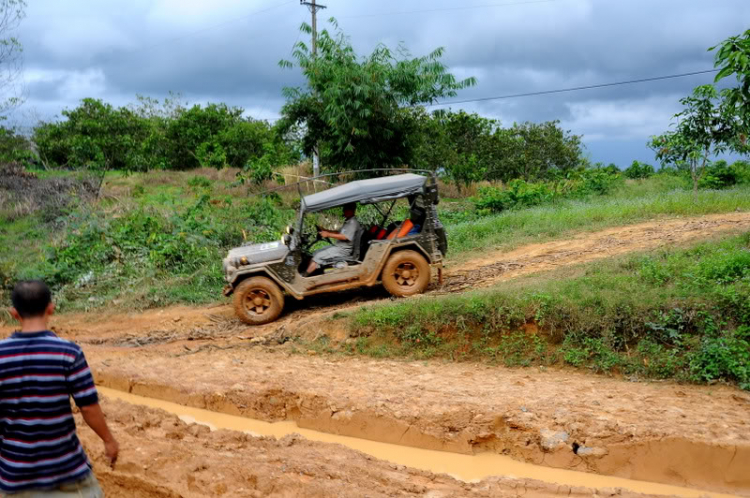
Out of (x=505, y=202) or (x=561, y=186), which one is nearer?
(x=505, y=202)

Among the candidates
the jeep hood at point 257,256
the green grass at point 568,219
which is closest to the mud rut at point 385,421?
the jeep hood at point 257,256

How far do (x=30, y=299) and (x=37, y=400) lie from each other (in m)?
0.48

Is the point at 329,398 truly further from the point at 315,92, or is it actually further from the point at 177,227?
the point at 315,92

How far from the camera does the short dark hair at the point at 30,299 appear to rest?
3047mm

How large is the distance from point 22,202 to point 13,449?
18.7 metres

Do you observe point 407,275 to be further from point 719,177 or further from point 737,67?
point 719,177

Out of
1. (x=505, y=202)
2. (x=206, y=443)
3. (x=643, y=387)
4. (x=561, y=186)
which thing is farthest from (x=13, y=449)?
(x=561, y=186)

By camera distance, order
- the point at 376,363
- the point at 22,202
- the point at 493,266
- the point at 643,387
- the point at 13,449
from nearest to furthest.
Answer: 1. the point at 13,449
2. the point at 643,387
3. the point at 376,363
4. the point at 493,266
5. the point at 22,202

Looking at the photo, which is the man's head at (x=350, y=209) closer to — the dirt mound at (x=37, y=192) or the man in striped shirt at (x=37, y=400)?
the man in striped shirt at (x=37, y=400)

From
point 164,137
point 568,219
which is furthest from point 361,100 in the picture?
point 164,137

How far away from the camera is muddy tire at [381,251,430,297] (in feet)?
32.4

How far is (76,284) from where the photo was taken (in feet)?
42.2

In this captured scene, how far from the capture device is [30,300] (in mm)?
3061

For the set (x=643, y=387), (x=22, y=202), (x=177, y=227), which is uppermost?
(x=22, y=202)
